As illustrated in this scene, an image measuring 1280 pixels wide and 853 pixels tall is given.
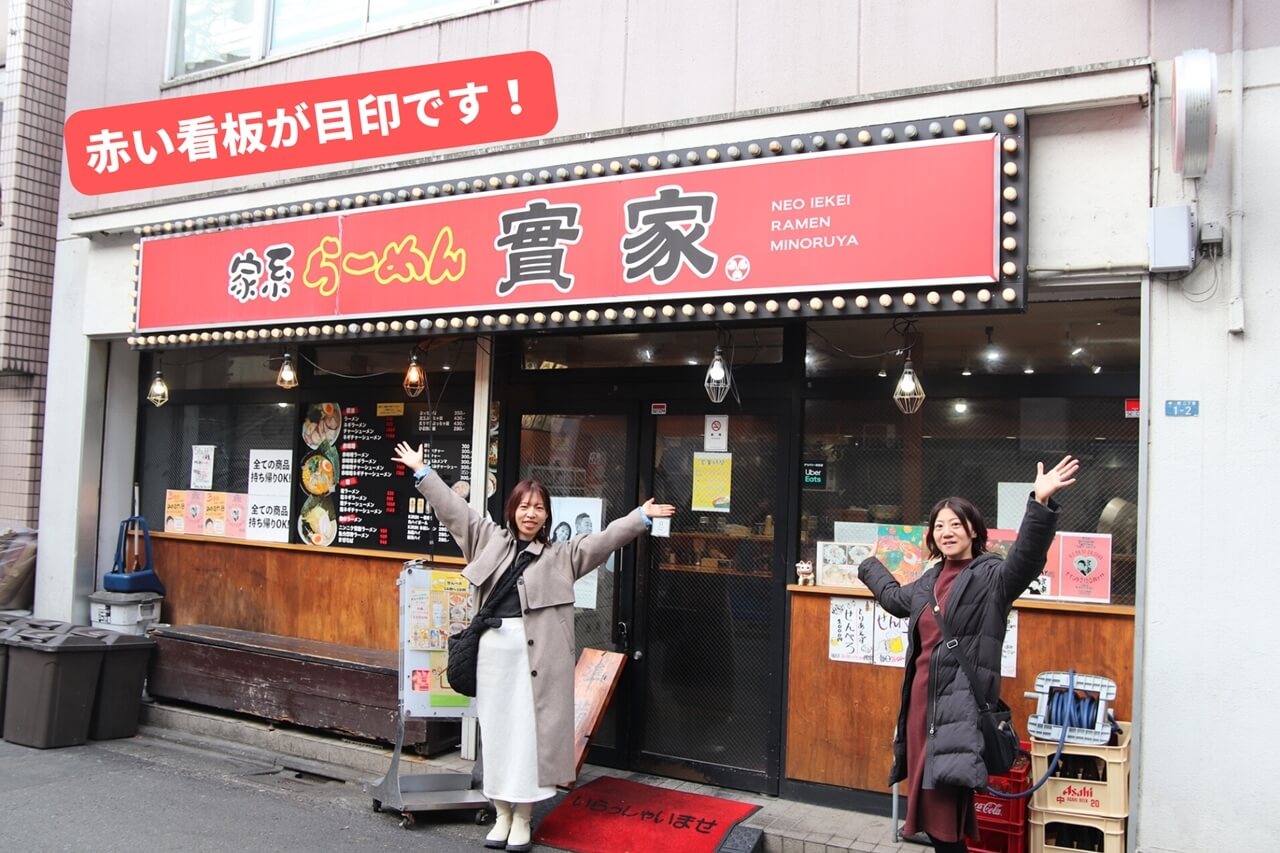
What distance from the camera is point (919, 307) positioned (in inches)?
213

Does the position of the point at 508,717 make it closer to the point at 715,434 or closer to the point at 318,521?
the point at 715,434

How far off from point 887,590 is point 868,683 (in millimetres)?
1654

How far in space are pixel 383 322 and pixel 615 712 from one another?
3262 mm

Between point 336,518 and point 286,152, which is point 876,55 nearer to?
point 286,152

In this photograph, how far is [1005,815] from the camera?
5.22 metres

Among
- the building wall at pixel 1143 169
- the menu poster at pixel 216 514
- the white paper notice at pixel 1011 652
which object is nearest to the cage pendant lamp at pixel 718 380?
the building wall at pixel 1143 169

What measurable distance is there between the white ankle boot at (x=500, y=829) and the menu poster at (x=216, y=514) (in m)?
4.74

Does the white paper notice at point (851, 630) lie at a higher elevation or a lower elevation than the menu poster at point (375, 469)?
lower

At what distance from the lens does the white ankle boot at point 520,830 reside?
5762 millimetres

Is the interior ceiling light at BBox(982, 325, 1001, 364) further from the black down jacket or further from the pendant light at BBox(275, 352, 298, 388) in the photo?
the pendant light at BBox(275, 352, 298, 388)

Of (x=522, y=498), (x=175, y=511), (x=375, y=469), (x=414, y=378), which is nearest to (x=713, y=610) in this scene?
(x=522, y=498)

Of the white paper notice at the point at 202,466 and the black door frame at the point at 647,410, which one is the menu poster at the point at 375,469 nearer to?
the black door frame at the point at 647,410

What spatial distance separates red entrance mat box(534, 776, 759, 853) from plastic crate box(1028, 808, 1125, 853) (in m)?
1.72

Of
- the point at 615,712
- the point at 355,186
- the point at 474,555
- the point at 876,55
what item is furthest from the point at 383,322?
the point at 876,55
